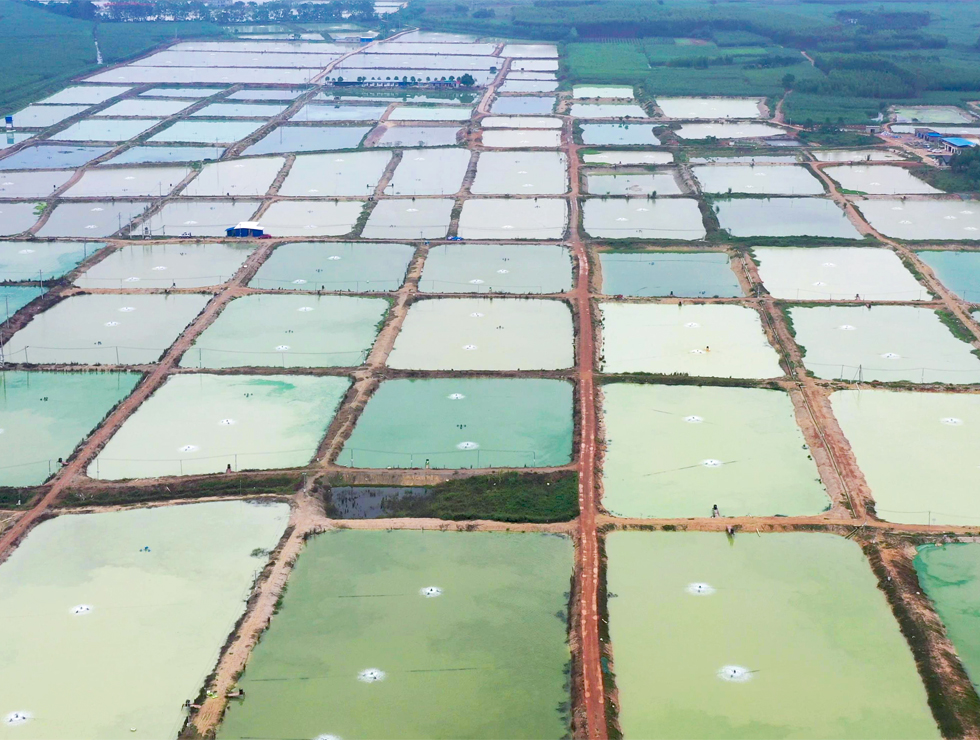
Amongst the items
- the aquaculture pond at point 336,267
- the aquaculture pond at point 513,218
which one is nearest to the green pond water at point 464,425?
the aquaculture pond at point 336,267

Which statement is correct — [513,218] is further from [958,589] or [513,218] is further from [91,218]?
[958,589]

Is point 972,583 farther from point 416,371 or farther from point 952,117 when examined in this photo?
point 952,117

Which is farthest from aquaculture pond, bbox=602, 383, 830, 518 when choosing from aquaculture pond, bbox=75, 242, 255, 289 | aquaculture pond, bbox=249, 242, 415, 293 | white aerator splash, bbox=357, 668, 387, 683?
aquaculture pond, bbox=75, 242, 255, 289

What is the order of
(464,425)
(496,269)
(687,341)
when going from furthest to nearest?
(496,269) → (687,341) → (464,425)

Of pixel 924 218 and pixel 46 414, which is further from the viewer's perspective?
pixel 924 218

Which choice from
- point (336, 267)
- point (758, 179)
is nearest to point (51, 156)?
point (336, 267)

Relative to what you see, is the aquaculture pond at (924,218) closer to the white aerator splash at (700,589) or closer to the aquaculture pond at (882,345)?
the aquaculture pond at (882,345)

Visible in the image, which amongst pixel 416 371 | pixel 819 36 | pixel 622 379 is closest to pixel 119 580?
pixel 416 371
